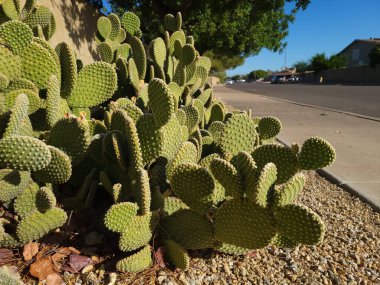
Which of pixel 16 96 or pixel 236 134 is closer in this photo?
pixel 16 96

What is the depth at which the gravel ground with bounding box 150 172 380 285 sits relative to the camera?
79.7 inches

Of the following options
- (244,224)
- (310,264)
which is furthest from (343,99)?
(244,224)

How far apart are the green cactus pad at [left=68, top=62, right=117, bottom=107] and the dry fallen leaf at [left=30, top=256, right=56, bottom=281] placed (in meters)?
1.23

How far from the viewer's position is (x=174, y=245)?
196 cm

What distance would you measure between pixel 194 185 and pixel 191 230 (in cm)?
32

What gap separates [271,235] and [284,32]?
22.0 metres

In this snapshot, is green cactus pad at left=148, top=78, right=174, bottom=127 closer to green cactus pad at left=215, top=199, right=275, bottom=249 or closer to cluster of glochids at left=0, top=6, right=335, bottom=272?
cluster of glochids at left=0, top=6, right=335, bottom=272

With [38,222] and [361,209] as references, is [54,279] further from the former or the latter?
[361,209]

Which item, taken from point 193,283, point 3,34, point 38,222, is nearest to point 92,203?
point 38,222

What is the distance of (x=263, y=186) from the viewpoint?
5.39ft

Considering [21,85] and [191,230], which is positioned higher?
[21,85]

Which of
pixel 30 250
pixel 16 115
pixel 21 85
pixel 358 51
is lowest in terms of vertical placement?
pixel 358 51

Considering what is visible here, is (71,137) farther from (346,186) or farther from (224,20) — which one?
(224,20)

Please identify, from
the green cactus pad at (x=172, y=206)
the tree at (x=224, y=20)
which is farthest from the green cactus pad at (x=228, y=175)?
the tree at (x=224, y=20)
